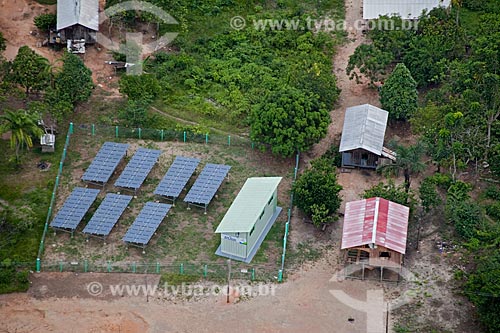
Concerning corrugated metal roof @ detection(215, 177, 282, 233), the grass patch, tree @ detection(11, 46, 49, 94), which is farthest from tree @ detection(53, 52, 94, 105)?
the grass patch

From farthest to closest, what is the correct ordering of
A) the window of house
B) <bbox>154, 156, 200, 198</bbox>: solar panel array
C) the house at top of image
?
the house at top of image, <bbox>154, 156, 200, 198</bbox>: solar panel array, the window of house

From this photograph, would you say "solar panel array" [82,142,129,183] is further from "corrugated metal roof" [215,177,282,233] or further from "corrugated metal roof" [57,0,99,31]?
"corrugated metal roof" [57,0,99,31]

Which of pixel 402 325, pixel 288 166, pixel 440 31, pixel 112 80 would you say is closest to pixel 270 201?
pixel 288 166

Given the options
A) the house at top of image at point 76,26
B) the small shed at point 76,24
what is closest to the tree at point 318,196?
the house at top of image at point 76,26

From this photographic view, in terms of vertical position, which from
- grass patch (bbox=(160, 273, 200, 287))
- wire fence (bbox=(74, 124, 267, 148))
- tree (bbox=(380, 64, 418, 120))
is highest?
tree (bbox=(380, 64, 418, 120))

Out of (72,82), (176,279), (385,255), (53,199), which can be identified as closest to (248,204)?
(176,279)

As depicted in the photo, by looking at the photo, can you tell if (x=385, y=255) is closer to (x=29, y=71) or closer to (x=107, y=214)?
(x=107, y=214)

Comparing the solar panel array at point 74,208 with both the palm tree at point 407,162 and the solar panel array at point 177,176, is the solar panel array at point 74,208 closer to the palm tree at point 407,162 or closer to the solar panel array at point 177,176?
the solar panel array at point 177,176
